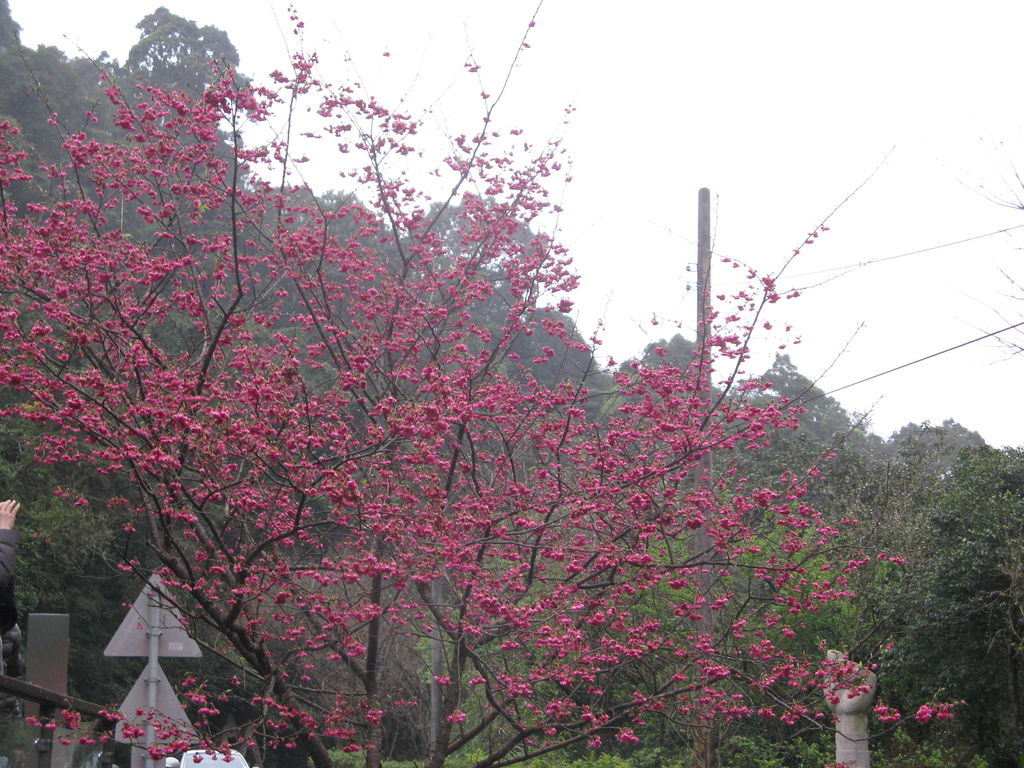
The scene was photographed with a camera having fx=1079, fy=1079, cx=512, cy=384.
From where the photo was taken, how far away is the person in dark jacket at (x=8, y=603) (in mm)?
3068

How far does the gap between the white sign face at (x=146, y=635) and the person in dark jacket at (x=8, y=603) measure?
11.0 feet

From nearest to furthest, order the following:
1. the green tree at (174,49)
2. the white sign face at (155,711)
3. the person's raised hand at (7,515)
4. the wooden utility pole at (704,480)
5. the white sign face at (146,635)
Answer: the person's raised hand at (7,515) → the white sign face at (155,711) → the white sign face at (146,635) → the wooden utility pole at (704,480) → the green tree at (174,49)

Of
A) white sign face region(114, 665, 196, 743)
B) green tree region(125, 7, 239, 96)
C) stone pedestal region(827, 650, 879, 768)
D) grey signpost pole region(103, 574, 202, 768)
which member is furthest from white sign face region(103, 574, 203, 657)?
green tree region(125, 7, 239, 96)

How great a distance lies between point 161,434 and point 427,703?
12914 mm

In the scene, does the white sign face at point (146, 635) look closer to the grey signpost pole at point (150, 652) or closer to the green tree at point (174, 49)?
the grey signpost pole at point (150, 652)

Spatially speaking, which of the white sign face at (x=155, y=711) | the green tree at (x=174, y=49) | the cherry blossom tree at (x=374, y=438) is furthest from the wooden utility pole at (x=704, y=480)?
the green tree at (x=174, y=49)

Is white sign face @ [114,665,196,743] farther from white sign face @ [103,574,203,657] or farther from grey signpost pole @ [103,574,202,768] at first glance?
white sign face @ [103,574,203,657]

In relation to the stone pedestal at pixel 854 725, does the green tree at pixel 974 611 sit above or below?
above

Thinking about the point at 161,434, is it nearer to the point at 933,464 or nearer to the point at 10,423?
the point at 10,423

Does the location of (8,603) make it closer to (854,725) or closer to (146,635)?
(146,635)

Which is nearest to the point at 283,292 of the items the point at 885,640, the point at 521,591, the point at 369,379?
the point at 369,379

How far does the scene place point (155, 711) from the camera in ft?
22.2

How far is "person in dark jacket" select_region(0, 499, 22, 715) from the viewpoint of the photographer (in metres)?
3.07

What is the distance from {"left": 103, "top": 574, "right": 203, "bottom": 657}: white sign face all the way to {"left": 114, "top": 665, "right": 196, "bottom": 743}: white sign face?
0.91 feet
